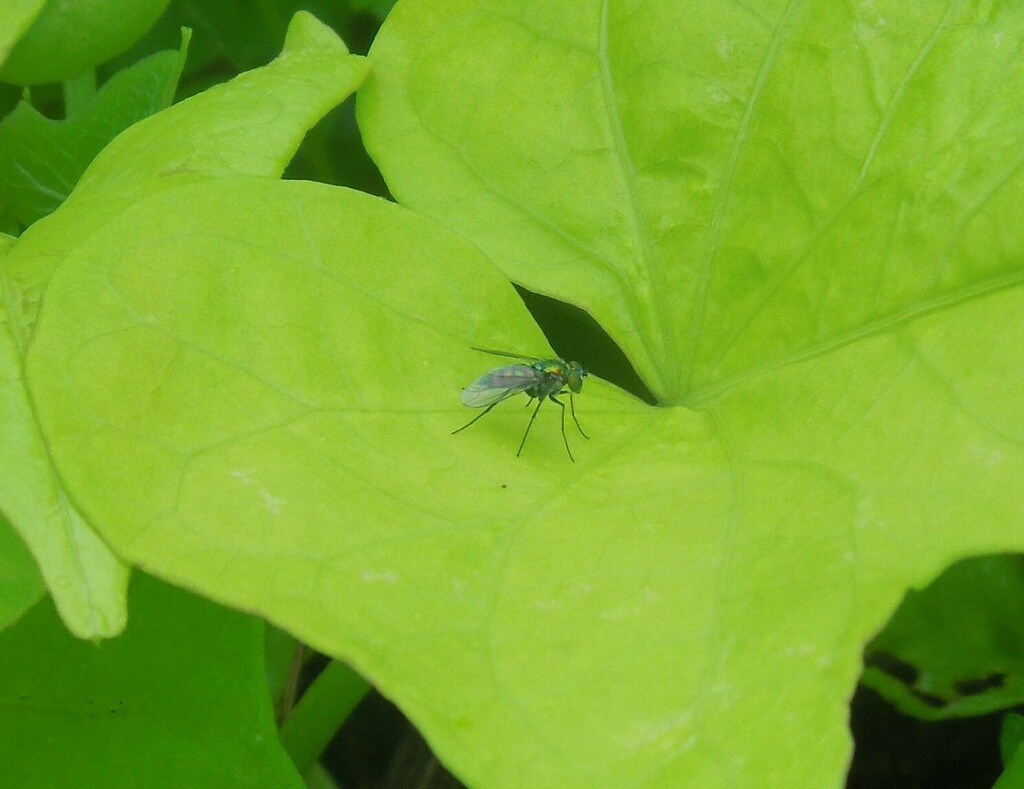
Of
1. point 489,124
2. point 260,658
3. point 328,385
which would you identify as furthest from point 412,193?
point 260,658

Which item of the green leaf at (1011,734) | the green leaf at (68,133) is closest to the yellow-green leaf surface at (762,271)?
the green leaf at (68,133)

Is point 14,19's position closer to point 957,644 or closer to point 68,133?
point 68,133

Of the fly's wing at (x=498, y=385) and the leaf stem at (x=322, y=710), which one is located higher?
the fly's wing at (x=498, y=385)

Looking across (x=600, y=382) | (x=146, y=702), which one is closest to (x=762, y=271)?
(x=600, y=382)

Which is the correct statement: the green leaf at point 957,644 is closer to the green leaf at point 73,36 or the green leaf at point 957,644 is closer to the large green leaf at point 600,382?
the large green leaf at point 600,382

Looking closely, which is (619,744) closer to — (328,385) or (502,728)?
(502,728)

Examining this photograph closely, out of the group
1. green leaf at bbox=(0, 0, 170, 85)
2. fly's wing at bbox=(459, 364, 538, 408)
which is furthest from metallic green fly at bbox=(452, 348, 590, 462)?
green leaf at bbox=(0, 0, 170, 85)
